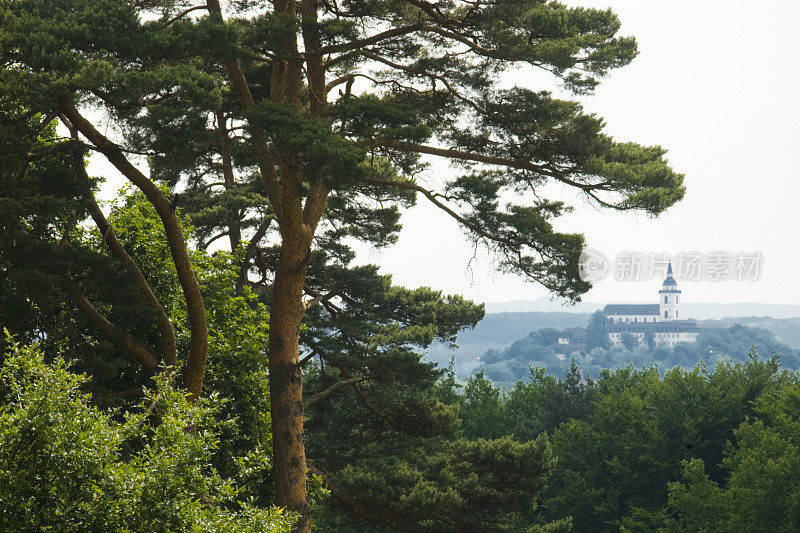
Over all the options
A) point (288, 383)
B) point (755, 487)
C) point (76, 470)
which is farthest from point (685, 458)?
point (76, 470)

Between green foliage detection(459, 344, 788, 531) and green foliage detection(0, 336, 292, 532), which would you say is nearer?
green foliage detection(0, 336, 292, 532)

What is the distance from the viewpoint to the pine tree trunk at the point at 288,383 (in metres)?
12.9

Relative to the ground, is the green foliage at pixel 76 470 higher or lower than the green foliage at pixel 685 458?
higher

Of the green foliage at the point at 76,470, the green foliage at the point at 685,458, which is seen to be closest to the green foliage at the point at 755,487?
the green foliage at the point at 685,458

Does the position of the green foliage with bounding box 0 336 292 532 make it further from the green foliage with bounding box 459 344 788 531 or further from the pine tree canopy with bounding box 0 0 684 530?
the green foliage with bounding box 459 344 788 531

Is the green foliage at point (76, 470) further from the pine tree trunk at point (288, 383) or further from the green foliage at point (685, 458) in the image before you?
the green foliage at point (685, 458)

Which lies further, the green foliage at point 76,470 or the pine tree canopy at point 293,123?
the pine tree canopy at point 293,123

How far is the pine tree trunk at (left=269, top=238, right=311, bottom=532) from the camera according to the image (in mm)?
12875

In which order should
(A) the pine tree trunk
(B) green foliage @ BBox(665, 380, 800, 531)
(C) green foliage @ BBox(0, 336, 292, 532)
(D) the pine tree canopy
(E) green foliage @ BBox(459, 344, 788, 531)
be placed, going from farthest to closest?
(E) green foliage @ BBox(459, 344, 788, 531), (B) green foliage @ BBox(665, 380, 800, 531), (A) the pine tree trunk, (D) the pine tree canopy, (C) green foliage @ BBox(0, 336, 292, 532)

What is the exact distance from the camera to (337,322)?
65.1ft

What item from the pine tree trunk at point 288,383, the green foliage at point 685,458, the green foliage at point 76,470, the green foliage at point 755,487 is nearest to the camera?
the green foliage at point 76,470

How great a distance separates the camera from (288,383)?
43.2ft

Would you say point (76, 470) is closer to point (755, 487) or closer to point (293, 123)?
point (293, 123)

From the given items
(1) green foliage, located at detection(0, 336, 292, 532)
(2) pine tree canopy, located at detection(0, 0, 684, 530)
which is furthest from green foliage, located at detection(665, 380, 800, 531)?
(1) green foliage, located at detection(0, 336, 292, 532)
